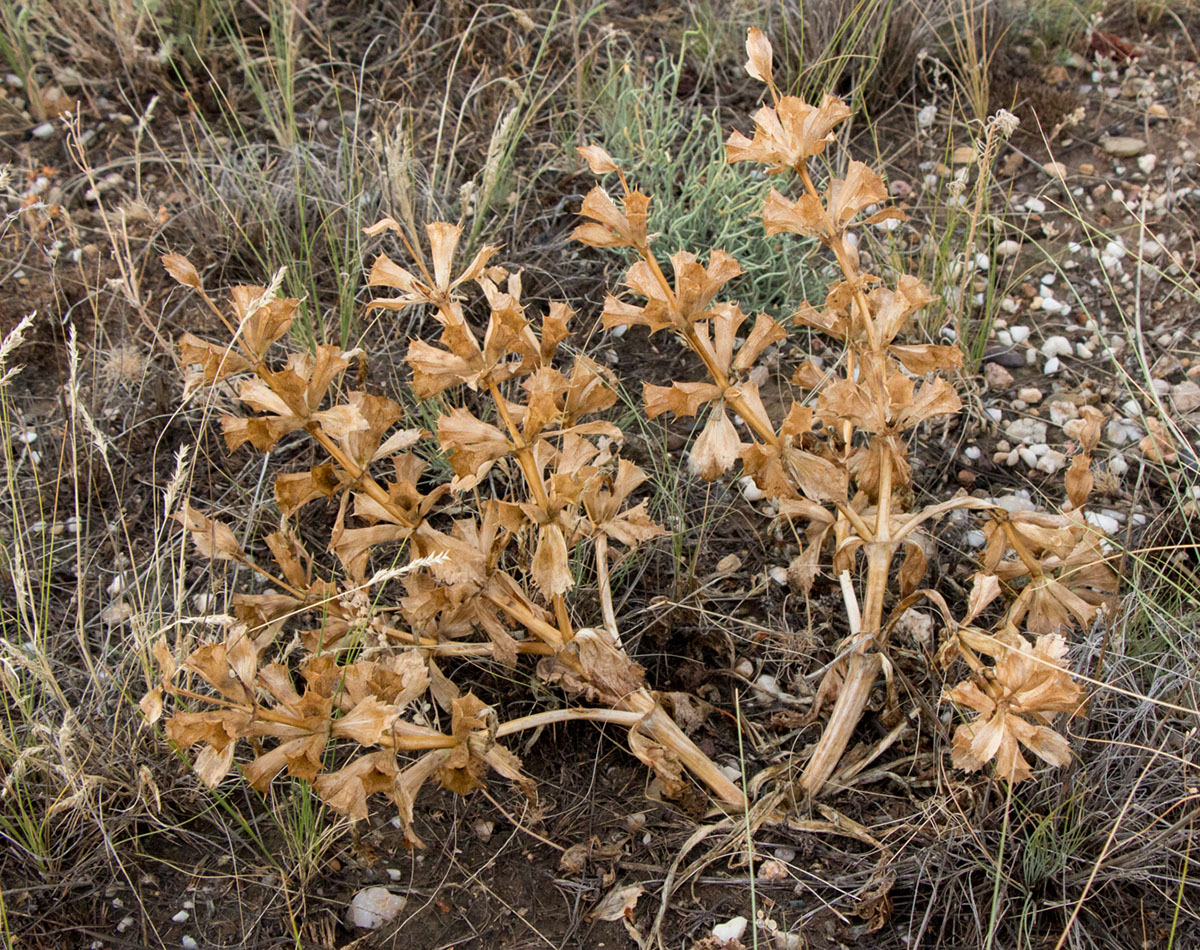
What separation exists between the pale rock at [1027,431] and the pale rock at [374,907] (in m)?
1.57

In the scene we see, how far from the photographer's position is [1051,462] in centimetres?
224

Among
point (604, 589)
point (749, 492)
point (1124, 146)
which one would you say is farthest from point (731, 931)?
point (1124, 146)

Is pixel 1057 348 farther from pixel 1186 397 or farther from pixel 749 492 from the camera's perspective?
pixel 749 492

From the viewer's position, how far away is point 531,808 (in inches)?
67.6

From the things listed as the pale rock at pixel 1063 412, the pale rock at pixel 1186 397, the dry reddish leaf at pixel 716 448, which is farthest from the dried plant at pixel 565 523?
the pale rock at pixel 1186 397

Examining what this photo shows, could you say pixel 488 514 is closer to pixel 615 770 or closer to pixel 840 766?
pixel 615 770

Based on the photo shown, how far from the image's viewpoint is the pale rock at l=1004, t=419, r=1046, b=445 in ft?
7.57

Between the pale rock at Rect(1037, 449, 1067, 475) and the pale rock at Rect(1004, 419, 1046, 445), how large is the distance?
5 centimetres

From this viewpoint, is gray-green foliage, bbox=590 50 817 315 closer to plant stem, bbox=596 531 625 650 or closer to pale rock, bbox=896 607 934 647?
pale rock, bbox=896 607 934 647

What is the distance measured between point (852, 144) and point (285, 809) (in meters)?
2.24

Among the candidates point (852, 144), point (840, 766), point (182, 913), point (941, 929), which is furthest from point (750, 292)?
point (182, 913)

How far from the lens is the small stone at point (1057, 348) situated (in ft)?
8.10

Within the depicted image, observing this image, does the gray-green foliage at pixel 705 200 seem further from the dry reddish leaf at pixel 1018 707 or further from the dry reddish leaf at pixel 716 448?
the dry reddish leaf at pixel 1018 707

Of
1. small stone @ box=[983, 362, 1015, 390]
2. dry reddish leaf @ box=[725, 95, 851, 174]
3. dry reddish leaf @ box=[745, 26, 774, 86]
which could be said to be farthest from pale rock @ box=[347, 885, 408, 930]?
small stone @ box=[983, 362, 1015, 390]
